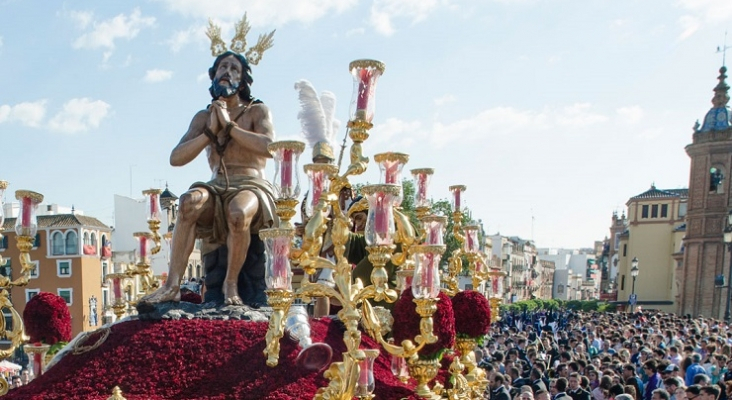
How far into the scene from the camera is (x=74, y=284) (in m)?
44.3

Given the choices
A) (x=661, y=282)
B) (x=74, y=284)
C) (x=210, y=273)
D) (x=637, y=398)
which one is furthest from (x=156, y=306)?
(x=661, y=282)

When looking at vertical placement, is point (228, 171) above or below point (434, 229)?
above

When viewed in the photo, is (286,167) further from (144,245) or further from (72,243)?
(72,243)

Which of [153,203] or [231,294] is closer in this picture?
[231,294]

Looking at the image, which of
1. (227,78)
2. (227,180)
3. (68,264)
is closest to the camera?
(227,180)

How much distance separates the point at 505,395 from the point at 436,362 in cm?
271

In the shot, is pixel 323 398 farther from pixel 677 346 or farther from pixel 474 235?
pixel 677 346

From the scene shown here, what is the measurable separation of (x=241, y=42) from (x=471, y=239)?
4370 mm

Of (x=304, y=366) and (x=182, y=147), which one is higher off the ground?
(x=182, y=147)

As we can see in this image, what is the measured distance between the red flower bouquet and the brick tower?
45325 millimetres

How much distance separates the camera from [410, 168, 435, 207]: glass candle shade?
7.23m

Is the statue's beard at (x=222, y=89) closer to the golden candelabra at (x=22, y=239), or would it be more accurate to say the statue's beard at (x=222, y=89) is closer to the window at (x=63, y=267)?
the golden candelabra at (x=22, y=239)

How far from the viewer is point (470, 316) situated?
25.9ft

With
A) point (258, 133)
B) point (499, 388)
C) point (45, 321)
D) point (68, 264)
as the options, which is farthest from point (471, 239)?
point (68, 264)
